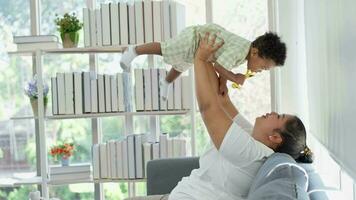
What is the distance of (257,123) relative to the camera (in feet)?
7.22

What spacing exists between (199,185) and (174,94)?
168cm

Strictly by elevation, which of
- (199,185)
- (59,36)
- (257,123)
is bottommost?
(199,185)

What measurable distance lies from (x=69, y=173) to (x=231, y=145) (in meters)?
2.31

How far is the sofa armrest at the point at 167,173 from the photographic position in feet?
10.6

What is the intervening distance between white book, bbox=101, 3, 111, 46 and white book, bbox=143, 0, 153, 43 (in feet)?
0.89

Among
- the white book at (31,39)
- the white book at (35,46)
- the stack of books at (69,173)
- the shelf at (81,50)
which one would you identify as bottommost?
the stack of books at (69,173)

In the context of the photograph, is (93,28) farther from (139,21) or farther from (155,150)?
(155,150)

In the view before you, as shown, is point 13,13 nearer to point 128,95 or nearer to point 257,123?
point 128,95

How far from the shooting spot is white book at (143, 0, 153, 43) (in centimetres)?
391

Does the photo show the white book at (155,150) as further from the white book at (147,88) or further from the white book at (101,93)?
the white book at (101,93)

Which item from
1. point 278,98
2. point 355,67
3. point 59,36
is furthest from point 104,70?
point 355,67

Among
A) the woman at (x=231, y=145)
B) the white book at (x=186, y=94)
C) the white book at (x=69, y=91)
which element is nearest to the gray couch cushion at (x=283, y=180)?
the woman at (x=231, y=145)

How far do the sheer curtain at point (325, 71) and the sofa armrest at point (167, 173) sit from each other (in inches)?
30.6

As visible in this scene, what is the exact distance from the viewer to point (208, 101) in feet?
7.16
